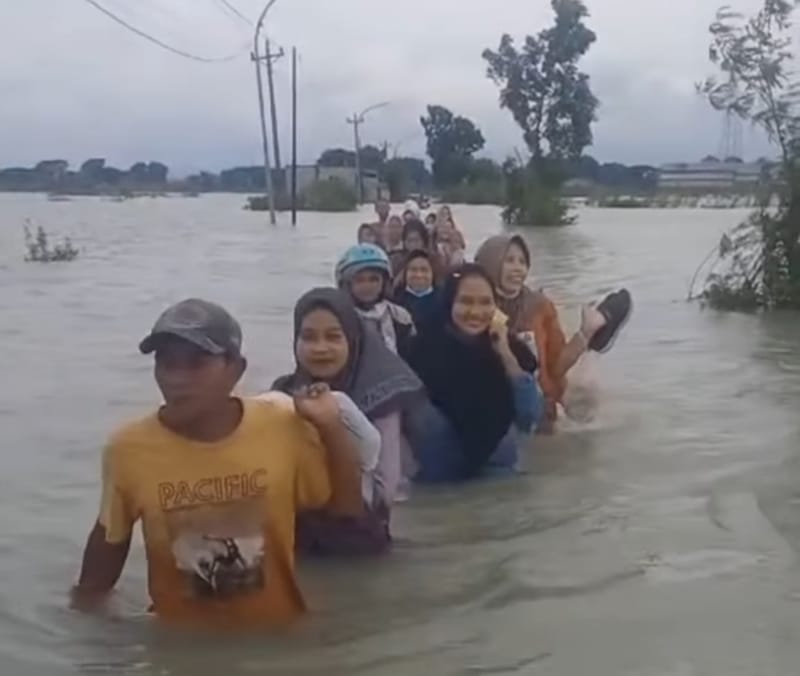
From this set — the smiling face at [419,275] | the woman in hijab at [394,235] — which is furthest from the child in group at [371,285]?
A: the woman in hijab at [394,235]

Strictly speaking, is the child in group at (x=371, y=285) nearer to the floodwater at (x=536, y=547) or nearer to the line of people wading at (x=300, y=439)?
the line of people wading at (x=300, y=439)

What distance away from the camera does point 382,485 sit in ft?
20.8

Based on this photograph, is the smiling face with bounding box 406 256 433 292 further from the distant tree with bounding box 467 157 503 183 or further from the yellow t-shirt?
the distant tree with bounding box 467 157 503 183

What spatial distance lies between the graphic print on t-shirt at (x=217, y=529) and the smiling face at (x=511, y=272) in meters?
4.74

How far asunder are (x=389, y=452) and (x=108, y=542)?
→ 79.8 inches

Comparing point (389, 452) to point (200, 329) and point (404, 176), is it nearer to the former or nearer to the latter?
point (200, 329)

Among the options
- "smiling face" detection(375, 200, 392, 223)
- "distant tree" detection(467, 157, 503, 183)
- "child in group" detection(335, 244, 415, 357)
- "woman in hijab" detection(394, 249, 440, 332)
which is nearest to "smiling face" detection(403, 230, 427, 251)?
"woman in hijab" detection(394, 249, 440, 332)

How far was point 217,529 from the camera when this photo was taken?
477cm

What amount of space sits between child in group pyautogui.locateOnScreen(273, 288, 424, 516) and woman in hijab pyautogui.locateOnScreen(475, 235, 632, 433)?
2.61 meters

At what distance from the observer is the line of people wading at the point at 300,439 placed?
4.69m

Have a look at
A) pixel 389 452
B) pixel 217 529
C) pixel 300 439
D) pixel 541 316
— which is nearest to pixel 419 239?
pixel 541 316

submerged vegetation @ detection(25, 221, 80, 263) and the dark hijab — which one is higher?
the dark hijab

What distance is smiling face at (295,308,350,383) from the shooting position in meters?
5.86

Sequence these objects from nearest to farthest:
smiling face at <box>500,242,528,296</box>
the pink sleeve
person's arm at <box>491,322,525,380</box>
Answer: the pink sleeve < person's arm at <box>491,322,525,380</box> < smiling face at <box>500,242,528,296</box>
